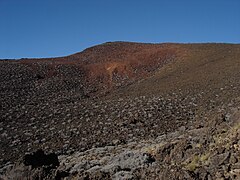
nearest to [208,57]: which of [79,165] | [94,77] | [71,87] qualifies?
[94,77]

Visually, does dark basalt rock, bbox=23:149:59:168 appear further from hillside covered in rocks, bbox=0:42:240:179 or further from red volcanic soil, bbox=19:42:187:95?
red volcanic soil, bbox=19:42:187:95

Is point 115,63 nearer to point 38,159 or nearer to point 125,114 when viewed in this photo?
point 125,114

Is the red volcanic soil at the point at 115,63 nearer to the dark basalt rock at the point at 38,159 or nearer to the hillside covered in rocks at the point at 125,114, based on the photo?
the hillside covered in rocks at the point at 125,114

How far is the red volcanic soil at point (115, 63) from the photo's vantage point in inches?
1283

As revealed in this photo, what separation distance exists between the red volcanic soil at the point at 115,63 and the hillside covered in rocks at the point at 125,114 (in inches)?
3.5

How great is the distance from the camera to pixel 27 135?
20.2m

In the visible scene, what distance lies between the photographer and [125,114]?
878 inches

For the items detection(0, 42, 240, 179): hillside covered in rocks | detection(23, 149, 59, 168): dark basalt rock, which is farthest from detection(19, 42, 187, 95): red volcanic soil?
detection(23, 149, 59, 168): dark basalt rock

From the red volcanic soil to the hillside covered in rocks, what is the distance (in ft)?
0.29

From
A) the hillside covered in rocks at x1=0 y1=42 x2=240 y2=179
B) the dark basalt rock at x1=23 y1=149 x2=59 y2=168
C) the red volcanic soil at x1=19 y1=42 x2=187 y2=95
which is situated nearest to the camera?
the hillside covered in rocks at x1=0 y1=42 x2=240 y2=179

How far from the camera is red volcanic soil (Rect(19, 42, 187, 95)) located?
32.6 metres

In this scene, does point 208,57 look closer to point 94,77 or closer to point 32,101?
point 94,77

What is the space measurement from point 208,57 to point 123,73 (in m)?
7.71

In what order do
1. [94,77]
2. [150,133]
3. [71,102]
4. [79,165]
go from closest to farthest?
[79,165]
[150,133]
[71,102]
[94,77]
